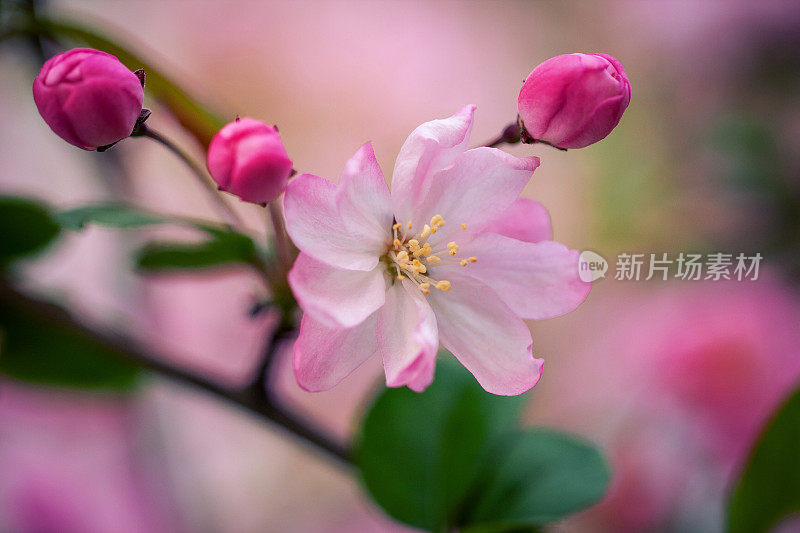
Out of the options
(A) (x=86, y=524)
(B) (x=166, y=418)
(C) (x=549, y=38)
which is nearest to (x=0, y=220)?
(A) (x=86, y=524)

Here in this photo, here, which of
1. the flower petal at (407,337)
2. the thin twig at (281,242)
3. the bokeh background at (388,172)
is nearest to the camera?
the flower petal at (407,337)

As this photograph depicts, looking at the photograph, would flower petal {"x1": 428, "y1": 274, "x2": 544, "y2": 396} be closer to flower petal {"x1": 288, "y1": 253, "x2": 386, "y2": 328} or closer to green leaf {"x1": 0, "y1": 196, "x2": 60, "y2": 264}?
flower petal {"x1": 288, "y1": 253, "x2": 386, "y2": 328}

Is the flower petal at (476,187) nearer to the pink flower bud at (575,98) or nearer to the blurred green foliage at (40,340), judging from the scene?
the pink flower bud at (575,98)

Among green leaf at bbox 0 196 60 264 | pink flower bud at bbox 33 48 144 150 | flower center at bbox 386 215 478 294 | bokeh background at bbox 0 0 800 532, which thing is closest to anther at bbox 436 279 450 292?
flower center at bbox 386 215 478 294

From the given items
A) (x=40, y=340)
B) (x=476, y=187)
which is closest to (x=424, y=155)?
(x=476, y=187)

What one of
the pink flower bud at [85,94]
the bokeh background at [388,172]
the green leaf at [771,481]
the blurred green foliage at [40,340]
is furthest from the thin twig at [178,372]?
the green leaf at [771,481]
